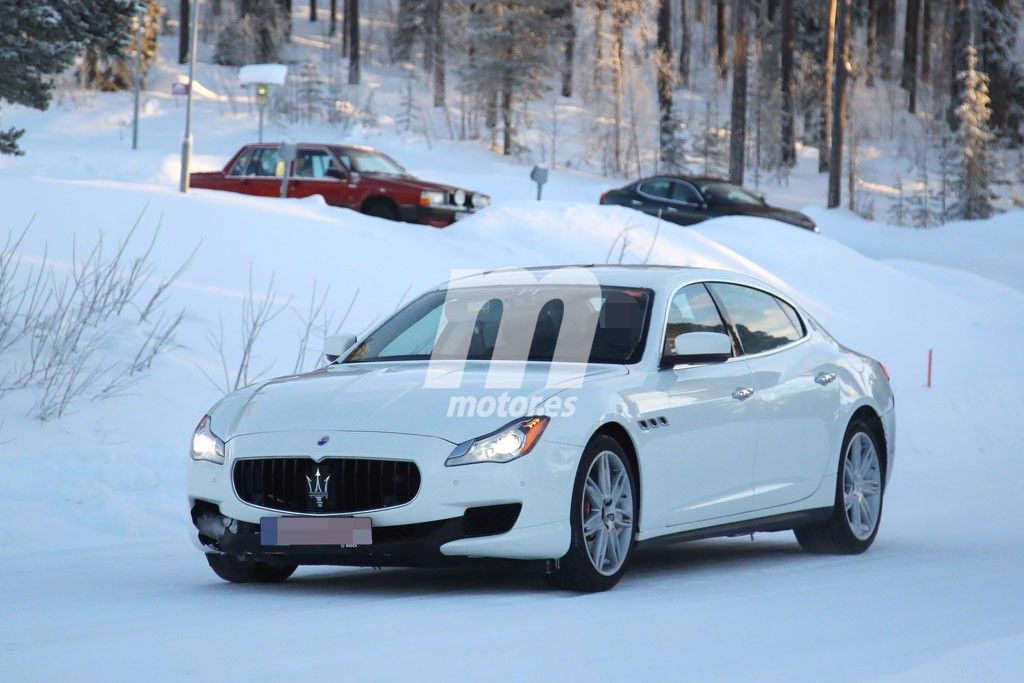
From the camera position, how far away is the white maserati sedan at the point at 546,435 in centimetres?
657

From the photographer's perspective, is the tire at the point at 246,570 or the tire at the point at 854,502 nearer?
the tire at the point at 246,570

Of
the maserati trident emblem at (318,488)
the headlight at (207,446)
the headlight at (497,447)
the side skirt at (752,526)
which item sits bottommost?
the side skirt at (752,526)

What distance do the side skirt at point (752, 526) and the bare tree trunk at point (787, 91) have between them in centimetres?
4433

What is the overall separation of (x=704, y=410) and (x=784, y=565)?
49.6 inches

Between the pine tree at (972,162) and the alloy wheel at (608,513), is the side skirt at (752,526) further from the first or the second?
the pine tree at (972,162)

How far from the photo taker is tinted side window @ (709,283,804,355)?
838 cm

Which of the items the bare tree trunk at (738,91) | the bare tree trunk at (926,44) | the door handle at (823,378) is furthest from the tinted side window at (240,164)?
the bare tree trunk at (926,44)

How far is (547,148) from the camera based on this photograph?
51469 millimetres

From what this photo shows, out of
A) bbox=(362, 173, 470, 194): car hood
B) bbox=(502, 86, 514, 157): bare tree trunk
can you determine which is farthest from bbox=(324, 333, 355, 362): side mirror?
bbox=(502, 86, 514, 157): bare tree trunk

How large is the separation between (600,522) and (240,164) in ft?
68.5

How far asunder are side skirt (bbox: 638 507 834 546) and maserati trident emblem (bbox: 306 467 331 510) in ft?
4.84

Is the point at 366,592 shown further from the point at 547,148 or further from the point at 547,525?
the point at 547,148

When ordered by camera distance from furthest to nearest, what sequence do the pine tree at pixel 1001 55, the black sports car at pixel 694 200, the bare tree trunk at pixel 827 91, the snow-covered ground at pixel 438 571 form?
the pine tree at pixel 1001 55, the bare tree trunk at pixel 827 91, the black sports car at pixel 694 200, the snow-covered ground at pixel 438 571

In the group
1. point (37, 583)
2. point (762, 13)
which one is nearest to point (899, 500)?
point (37, 583)
